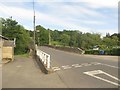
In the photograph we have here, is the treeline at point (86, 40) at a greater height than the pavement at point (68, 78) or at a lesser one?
greater

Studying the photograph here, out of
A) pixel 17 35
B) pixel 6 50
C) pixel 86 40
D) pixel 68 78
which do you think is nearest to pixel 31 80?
pixel 68 78

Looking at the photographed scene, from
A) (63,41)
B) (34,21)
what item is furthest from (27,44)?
(63,41)

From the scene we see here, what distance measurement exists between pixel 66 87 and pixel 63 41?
132194 mm

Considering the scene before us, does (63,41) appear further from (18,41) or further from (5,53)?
(5,53)

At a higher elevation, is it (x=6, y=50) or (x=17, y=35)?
(x=17, y=35)

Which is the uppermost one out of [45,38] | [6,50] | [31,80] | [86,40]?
[45,38]

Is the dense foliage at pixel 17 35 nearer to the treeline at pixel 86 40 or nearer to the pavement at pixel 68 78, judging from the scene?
the treeline at pixel 86 40

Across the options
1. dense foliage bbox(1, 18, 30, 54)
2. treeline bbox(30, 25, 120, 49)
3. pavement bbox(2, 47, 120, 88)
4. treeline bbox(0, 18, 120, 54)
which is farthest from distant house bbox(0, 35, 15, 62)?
treeline bbox(30, 25, 120, 49)

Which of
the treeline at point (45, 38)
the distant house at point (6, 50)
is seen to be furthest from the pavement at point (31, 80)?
the treeline at point (45, 38)

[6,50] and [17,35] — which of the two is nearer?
[6,50]

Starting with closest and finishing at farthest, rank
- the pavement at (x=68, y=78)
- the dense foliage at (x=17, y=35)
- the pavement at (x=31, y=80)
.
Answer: the pavement at (x=68, y=78) < the pavement at (x=31, y=80) < the dense foliage at (x=17, y=35)

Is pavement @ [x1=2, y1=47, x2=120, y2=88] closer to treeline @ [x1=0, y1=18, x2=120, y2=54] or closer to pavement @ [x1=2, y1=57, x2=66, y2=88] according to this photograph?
pavement @ [x1=2, y1=57, x2=66, y2=88]

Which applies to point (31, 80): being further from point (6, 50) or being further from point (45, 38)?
point (45, 38)

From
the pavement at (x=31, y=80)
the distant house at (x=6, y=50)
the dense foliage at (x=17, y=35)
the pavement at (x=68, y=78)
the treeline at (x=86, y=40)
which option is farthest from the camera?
the treeline at (x=86, y=40)
